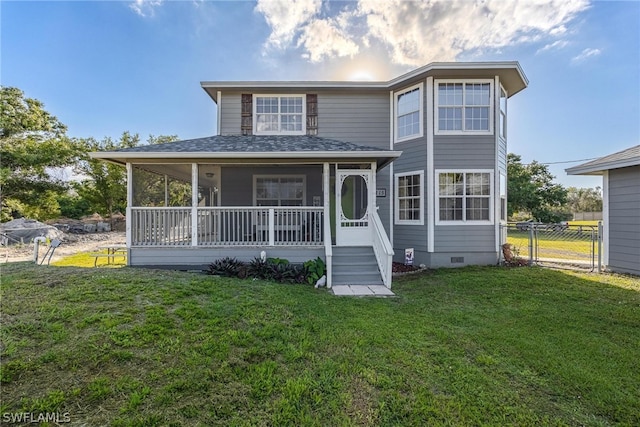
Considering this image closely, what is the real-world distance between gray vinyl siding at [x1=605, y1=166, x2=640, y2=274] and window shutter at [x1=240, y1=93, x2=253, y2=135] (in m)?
11.3

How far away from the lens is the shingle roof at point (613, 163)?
7473 millimetres

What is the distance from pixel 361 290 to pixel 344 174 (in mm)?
3262

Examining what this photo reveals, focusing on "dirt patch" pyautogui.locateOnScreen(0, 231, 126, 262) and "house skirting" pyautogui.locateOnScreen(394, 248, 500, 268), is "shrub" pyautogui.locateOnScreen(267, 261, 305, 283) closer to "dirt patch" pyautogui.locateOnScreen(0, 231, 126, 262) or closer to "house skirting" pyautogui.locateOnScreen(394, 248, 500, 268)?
"house skirting" pyautogui.locateOnScreen(394, 248, 500, 268)

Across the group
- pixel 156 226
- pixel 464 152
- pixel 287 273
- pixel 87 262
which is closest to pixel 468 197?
pixel 464 152

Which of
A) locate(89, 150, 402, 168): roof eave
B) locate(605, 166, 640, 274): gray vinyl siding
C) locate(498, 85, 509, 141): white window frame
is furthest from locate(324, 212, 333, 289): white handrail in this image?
locate(605, 166, 640, 274): gray vinyl siding

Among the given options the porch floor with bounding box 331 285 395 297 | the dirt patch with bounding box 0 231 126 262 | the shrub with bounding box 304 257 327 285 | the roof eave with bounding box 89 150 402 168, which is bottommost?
the porch floor with bounding box 331 285 395 297

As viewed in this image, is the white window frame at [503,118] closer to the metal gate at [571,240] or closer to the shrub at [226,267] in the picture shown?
the metal gate at [571,240]

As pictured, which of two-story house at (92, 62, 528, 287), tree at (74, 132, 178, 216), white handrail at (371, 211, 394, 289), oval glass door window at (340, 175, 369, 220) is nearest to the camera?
white handrail at (371, 211, 394, 289)

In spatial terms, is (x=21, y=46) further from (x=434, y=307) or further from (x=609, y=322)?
(x=609, y=322)

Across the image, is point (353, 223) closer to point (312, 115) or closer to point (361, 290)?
point (361, 290)

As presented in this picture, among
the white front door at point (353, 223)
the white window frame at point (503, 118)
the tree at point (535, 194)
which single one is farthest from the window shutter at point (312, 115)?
the tree at point (535, 194)

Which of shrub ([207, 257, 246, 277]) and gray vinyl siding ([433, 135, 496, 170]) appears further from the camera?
gray vinyl siding ([433, 135, 496, 170])

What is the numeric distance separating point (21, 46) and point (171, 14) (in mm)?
5259

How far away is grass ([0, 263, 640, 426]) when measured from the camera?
2387 mm
